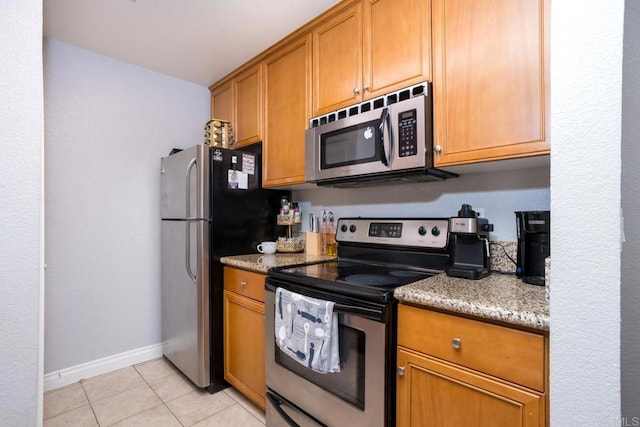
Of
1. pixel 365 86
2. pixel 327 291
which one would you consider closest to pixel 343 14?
pixel 365 86

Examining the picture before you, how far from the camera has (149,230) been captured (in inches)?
102

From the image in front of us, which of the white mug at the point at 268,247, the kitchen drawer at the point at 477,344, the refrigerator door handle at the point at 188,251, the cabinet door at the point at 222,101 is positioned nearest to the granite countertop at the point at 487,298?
the kitchen drawer at the point at 477,344

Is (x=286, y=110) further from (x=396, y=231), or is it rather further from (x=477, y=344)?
(x=477, y=344)

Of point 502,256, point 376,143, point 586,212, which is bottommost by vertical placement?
point 502,256

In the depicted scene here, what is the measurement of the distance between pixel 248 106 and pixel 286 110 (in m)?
0.47

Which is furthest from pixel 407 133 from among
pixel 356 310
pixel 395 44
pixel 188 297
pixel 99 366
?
pixel 99 366

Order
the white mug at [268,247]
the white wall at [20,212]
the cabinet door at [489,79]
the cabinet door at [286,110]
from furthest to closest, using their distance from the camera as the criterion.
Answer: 1. the white mug at [268,247]
2. the cabinet door at [286,110]
3. the cabinet door at [489,79]
4. the white wall at [20,212]

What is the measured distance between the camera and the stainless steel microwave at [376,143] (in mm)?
1413

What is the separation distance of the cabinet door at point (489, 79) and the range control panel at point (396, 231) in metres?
0.37

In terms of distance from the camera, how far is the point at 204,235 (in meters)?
2.03

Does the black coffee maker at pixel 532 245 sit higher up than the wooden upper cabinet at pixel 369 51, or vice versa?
the wooden upper cabinet at pixel 369 51

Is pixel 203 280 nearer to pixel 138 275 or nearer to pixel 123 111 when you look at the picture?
pixel 138 275

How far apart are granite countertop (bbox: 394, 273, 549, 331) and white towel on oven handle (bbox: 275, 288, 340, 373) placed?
1.08 feet

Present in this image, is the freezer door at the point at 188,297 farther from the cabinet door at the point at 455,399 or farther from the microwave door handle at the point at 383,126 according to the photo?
the cabinet door at the point at 455,399
